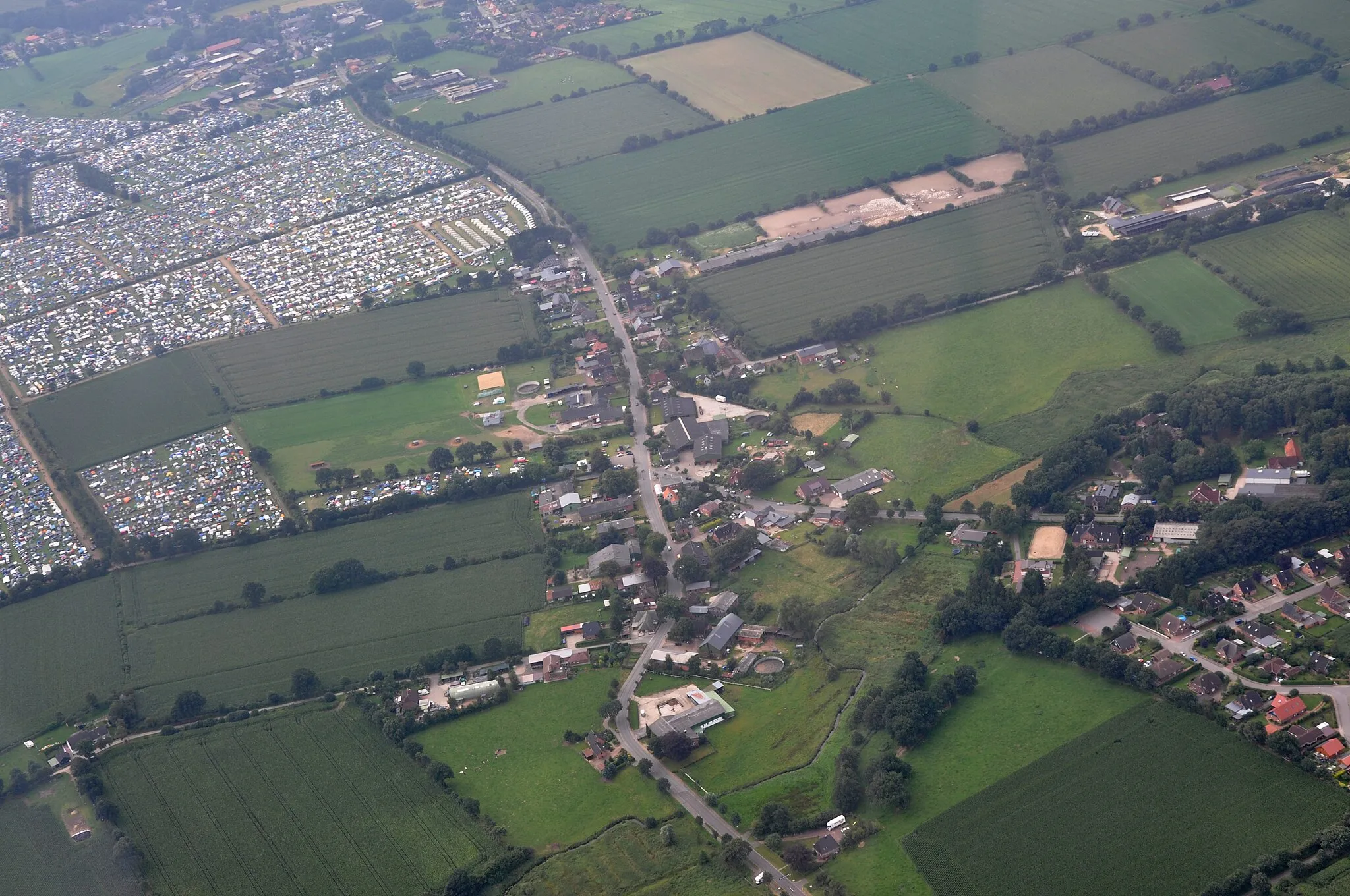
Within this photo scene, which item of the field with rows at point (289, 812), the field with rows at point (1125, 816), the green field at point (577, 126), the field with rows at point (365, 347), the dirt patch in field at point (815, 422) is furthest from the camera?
the green field at point (577, 126)

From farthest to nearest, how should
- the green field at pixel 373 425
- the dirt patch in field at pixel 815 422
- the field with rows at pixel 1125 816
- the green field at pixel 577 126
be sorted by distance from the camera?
the green field at pixel 577 126, the green field at pixel 373 425, the dirt patch in field at pixel 815 422, the field with rows at pixel 1125 816

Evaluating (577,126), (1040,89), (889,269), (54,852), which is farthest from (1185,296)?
(54,852)

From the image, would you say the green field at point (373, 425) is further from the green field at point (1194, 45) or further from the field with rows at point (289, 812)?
the green field at point (1194, 45)

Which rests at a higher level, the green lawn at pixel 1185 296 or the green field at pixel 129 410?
the green lawn at pixel 1185 296

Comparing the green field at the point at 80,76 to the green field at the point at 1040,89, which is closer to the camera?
the green field at the point at 1040,89

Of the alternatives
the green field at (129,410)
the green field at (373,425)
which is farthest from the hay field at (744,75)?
the green field at (129,410)

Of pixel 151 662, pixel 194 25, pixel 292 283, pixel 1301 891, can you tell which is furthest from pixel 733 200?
pixel 194 25

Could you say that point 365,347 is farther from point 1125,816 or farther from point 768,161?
point 1125,816
